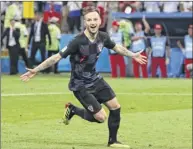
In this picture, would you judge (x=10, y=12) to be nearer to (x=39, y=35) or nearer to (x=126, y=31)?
(x=39, y=35)

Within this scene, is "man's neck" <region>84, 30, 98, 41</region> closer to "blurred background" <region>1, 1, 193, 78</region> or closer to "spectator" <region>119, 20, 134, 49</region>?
"blurred background" <region>1, 1, 193, 78</region>

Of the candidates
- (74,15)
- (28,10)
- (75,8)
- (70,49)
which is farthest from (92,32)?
(28,10)

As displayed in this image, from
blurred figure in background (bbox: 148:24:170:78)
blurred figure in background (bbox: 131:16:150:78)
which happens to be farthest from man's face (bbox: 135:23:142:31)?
blurred figure in background (bbox: 148:24:170:78)

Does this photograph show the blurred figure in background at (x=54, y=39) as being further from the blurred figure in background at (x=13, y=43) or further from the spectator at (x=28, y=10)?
the blurred figure in background at (x=13, y=43)

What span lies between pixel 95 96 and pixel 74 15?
67.0ft

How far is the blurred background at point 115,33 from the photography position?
29000mm

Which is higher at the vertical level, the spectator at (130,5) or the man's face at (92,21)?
the man's face at (92,21)

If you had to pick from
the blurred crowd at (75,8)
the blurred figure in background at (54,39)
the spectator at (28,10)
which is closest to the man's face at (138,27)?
the blurred crowd at (75,8)

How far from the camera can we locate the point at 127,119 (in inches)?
614

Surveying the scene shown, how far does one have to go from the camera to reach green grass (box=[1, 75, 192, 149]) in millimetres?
12062

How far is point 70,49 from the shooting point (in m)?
11.5

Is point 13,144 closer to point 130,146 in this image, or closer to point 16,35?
point 130,146

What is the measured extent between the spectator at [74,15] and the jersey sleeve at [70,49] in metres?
20.4

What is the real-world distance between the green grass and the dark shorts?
568 millimetres
